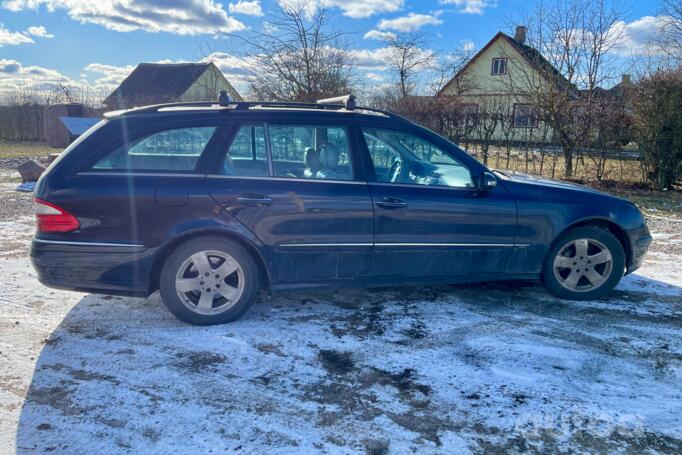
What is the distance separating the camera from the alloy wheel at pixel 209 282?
3465mm

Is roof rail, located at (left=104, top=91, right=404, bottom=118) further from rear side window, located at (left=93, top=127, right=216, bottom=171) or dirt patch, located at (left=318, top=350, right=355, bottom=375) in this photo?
dirt patch, located at (left=318, top=350, right=355, bottom=375)

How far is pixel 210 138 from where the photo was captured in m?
3.49

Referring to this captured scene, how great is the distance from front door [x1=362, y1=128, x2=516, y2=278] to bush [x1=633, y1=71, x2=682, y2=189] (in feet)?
26.1

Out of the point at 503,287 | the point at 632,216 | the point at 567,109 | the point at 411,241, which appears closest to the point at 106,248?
the point at 411,241

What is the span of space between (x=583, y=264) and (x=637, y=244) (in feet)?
1.83

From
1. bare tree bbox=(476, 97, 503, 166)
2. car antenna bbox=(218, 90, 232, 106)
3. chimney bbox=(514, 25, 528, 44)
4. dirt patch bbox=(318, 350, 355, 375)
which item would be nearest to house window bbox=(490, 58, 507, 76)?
chimney bbox=(514, 25, 528, 44)

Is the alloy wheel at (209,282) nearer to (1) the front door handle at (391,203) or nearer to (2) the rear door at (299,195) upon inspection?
(2) the rear door at (299,195)

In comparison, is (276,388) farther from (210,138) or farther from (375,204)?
(210,138)

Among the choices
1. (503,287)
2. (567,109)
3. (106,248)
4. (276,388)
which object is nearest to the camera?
(276,388)

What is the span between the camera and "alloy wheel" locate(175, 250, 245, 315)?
346 centimetres

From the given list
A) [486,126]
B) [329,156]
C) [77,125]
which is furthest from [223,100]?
[77,125]

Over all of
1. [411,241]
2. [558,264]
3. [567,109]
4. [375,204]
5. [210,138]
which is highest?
[567,109]

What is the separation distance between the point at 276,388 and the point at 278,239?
1.18 m

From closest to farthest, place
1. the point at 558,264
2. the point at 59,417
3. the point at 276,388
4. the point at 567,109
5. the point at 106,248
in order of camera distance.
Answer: the point at 59,417, the point at 276,388, the point at 106,248, the point at 558,264, the point at 567,109
